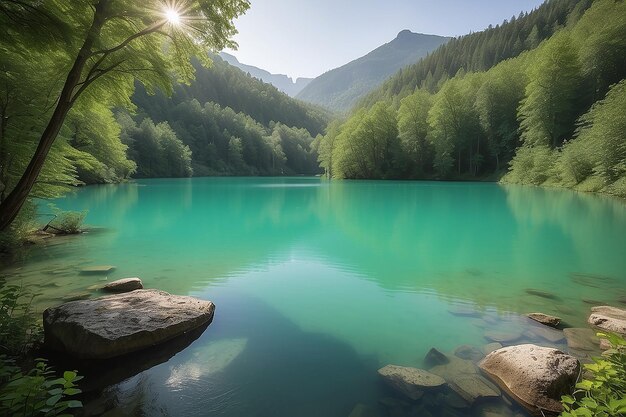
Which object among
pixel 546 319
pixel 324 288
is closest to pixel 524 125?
pixel 546 319

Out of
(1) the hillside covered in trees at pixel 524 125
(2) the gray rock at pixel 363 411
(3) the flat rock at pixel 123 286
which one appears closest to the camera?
(2) the gray rock at pixel 363 411

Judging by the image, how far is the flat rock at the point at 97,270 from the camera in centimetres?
1032

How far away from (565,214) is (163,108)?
136025 mm

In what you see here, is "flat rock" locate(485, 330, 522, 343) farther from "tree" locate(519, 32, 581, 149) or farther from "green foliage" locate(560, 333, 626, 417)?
"tree" locate(519, 32, 581, 149)

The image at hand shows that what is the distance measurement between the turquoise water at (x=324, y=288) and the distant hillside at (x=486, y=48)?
391 feet

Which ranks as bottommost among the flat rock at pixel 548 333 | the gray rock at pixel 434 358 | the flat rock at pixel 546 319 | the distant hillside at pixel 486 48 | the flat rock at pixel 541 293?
the gray rock at pixel 434 358

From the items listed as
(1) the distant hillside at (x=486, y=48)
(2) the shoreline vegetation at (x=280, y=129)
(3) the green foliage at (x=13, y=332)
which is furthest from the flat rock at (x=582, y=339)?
(1) the distant hillside at (x=486, y=48)

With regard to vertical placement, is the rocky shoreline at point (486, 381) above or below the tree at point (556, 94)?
below

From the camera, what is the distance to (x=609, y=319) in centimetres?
666

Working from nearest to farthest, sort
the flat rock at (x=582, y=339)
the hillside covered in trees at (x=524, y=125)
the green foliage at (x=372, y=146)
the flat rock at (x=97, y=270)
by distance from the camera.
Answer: the flat rock at (x=582, y=339) → the flat rock at (x=97, y=270) → the hillside covered in trees at (x=524, y=125) → the green foliage at (x=372, y=146)

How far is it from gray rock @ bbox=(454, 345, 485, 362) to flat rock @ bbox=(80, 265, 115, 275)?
33.0 ft

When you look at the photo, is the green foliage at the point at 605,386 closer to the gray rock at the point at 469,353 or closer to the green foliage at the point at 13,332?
the gray rock at the point at 469,353

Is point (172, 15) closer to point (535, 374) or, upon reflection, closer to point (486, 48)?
point (535, 374)

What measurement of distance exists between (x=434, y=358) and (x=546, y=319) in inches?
119
